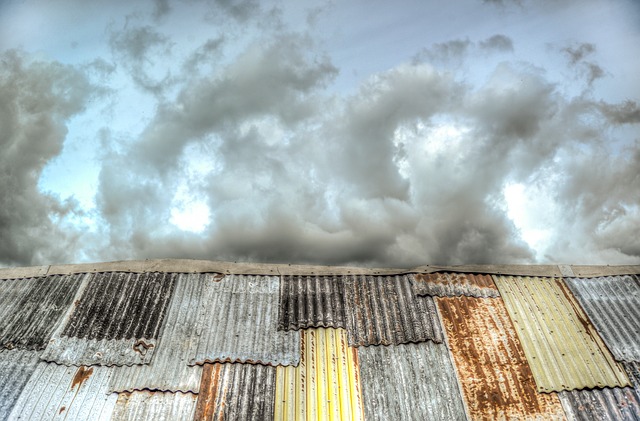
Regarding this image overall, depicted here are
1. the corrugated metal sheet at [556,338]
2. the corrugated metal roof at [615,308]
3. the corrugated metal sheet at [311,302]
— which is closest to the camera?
the corrugated metal sheet at [556,338]

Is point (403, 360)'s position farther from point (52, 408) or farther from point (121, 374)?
point (52, 408)

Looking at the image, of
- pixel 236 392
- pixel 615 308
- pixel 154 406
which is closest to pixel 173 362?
pixel 154 406

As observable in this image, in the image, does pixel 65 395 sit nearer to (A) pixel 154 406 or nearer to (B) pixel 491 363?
(A) pixel 154 406

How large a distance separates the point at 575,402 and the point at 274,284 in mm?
6105

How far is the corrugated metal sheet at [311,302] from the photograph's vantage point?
8.12 metres

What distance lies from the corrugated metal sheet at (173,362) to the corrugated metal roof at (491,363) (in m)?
4.79

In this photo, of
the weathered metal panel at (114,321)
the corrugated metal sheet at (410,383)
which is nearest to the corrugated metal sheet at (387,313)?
the corrugated metal sheet at (410,383)

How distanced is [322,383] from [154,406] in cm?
281

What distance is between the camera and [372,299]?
28.5 feet

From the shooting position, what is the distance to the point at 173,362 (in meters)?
7.28

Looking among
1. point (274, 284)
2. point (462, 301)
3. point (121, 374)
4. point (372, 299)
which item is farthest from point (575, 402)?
point (121, 374)

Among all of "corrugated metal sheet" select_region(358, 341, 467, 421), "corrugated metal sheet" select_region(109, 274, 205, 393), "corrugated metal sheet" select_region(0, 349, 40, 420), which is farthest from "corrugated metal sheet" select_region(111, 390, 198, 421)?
"corrugated metal sheet" select_region(358, 341, 467, 421)

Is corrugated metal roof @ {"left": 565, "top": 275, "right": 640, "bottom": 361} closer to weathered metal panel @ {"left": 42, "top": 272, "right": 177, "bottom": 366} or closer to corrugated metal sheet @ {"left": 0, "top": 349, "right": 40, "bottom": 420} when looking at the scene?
weathered metal panel @ {"left": 42, "top": 272, "right": 177, "bottom": 366}

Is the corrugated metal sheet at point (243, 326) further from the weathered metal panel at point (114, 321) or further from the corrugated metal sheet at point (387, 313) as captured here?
the corrugated metal sheet at point (387, 313)
